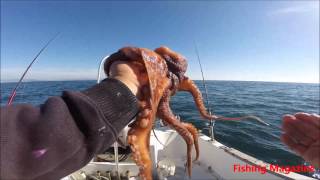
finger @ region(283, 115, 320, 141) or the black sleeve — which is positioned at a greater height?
the black sleeve

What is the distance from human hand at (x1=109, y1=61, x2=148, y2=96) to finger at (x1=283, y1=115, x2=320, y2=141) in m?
1.40

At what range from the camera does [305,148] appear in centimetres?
173

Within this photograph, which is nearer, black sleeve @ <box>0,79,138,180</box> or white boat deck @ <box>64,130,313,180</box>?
black sleeve @ <box>0,79,138,180</box>

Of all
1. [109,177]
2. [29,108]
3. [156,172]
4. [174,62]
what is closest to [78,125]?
[29,108]

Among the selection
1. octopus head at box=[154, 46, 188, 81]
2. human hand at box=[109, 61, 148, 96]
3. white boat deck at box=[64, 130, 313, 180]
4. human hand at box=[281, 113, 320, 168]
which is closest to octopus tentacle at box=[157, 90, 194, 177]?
octopus head at box=[154, 46, 188, 81]

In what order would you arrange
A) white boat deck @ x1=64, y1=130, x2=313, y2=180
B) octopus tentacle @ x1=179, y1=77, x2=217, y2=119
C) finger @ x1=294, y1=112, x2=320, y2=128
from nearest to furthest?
finger @ x1=294, y1=112, x2=320, y2=128, octopus tentacle @ x1=179, y1=77, x2=217, y2=119, white boat deck @ x1=64, y1=130, x2=313, y2=180

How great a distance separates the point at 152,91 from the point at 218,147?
4.17 meters

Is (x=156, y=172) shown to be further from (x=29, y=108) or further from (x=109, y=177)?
(x=29, y=108)

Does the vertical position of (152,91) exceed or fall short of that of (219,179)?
it exceeds it

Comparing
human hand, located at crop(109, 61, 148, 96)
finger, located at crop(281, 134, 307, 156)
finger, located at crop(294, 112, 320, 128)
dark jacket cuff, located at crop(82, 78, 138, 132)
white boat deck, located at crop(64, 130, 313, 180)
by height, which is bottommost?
white boat deck, located at crop(64, 130, 313, 180)

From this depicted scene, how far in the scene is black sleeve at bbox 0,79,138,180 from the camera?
737mm

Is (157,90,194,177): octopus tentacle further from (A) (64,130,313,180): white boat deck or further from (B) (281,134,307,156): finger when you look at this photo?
(A) (64,130,313,180): white boat deck

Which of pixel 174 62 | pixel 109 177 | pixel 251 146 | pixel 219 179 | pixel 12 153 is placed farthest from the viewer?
pixel 251 146

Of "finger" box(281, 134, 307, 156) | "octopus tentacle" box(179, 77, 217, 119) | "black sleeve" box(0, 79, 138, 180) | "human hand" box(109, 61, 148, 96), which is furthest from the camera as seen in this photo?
"octopus tentacle" box(179, 77, 217, 119)
